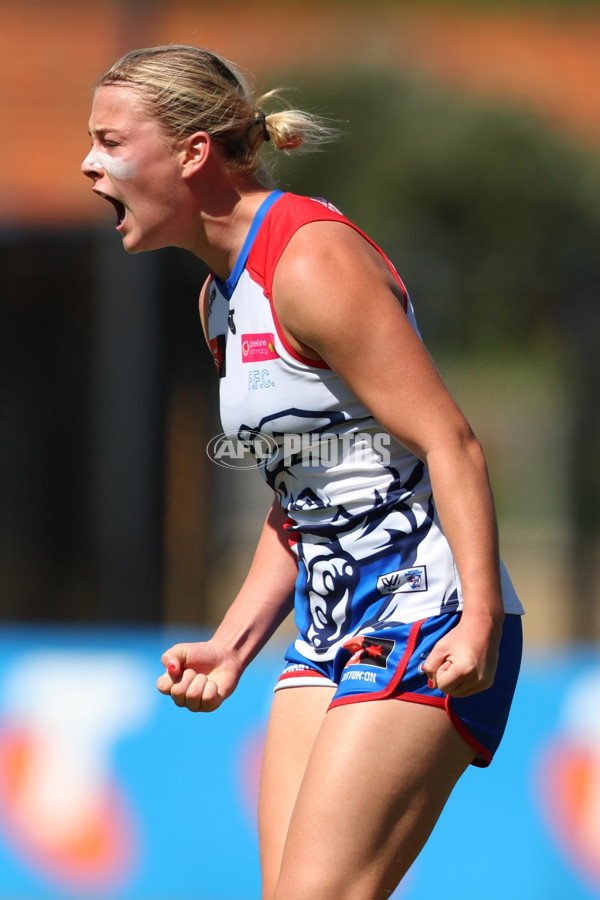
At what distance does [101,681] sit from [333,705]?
3211 mm

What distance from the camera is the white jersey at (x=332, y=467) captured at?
7.23 ft

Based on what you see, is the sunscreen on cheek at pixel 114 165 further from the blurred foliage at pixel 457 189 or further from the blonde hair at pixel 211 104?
the blurred foliage at pixel 457 189

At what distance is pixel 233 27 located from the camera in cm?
2184

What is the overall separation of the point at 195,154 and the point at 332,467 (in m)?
0.63

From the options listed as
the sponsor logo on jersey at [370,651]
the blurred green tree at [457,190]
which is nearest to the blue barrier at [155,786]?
the sponsor logo on jersey at [370,651]

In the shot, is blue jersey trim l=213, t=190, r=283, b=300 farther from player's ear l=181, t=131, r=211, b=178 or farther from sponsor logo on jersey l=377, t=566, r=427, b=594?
sponsor logo on jersey l=377, t=566, r=427, b=594

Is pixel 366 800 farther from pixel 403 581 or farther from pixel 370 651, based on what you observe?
pixel 403 581

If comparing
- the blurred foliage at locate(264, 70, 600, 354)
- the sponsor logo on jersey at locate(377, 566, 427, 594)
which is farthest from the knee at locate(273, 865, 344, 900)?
the blurred foliage at locate(264, 70, 600, 354)

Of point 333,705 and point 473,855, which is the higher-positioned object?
point 333,705

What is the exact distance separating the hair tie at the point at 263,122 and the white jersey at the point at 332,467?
150 millimetres

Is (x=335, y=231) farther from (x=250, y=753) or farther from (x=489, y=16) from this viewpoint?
(x=489, y=16)

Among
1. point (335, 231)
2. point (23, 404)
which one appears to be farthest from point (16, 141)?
point (335, 231)

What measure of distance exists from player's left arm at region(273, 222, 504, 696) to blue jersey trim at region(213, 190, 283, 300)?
15 cm

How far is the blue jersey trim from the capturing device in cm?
229
